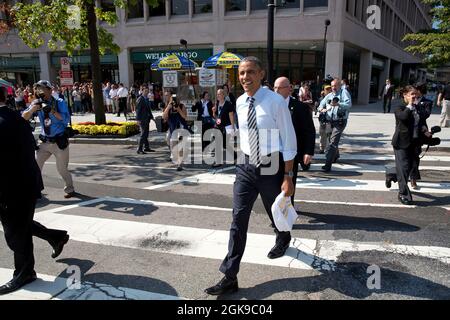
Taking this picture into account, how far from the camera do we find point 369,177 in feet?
25.3

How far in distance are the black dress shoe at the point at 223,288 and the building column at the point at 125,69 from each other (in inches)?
1010

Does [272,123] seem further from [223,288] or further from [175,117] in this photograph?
[175,117]

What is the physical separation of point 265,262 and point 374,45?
29693mm

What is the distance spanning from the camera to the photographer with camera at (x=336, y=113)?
7.91 meters

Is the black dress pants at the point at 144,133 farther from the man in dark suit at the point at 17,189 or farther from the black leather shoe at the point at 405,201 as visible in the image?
the black leather shoe at the point at 405,201

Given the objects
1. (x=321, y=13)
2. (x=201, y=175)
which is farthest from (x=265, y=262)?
(x=321, y=13)

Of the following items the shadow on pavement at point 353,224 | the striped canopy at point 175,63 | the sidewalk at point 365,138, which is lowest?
the shadow on pavement at point 353,224

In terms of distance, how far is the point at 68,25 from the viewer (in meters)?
13.2

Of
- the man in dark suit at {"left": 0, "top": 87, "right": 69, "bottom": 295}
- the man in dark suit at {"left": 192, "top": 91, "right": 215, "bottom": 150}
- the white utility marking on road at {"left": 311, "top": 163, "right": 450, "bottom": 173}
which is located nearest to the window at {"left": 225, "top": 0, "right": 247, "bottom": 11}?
the man in dark suit at {"left": 192, "top": 91, "right": 215, "bottom": 150}

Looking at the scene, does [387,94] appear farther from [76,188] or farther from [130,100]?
[76,188]

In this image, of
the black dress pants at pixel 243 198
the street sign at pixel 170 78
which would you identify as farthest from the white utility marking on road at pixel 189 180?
the street sign at pixel 170 78

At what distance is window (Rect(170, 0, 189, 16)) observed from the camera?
25062 mm

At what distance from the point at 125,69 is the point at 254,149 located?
25822mm

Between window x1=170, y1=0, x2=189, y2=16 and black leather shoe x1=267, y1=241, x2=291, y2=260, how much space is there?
23.9 metres
